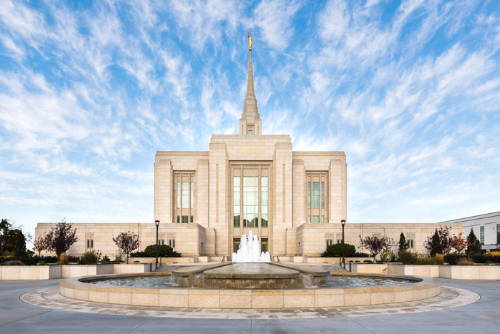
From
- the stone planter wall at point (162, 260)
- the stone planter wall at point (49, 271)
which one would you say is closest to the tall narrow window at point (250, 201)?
the stone planter wall at point (162, 260)

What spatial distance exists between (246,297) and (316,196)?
4969 cm

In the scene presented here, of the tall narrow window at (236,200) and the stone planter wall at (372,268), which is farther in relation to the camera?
the tall narrow window at (236,200)

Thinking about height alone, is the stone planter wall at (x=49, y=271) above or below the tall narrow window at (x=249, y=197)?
below

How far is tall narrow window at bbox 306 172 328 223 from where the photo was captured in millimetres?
60688

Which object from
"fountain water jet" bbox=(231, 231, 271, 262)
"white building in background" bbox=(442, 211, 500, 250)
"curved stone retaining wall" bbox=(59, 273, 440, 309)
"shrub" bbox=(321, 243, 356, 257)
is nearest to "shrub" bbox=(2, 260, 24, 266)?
"curved stone retaining wall" bbox=(59, 273, 440, 309)

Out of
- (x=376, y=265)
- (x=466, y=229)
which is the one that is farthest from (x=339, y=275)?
(x=466, y=229)

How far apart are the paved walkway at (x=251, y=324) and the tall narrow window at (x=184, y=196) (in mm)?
48929

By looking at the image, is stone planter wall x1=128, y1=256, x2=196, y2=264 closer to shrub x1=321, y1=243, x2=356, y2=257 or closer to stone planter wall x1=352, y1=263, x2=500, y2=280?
shrub x1=321, y1=243, x2=356, y2=257

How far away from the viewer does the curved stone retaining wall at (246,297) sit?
40.5 feet

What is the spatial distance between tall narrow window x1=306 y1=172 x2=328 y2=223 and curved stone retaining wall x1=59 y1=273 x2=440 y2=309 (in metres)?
47.1

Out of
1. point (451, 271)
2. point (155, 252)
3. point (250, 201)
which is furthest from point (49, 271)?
point (250, 201)

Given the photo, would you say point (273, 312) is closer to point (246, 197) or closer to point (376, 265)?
point (376, 265)

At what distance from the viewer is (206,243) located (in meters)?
54.6

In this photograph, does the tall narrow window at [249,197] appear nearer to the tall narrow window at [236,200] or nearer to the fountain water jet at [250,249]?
the tall narrow window at [236,200]
